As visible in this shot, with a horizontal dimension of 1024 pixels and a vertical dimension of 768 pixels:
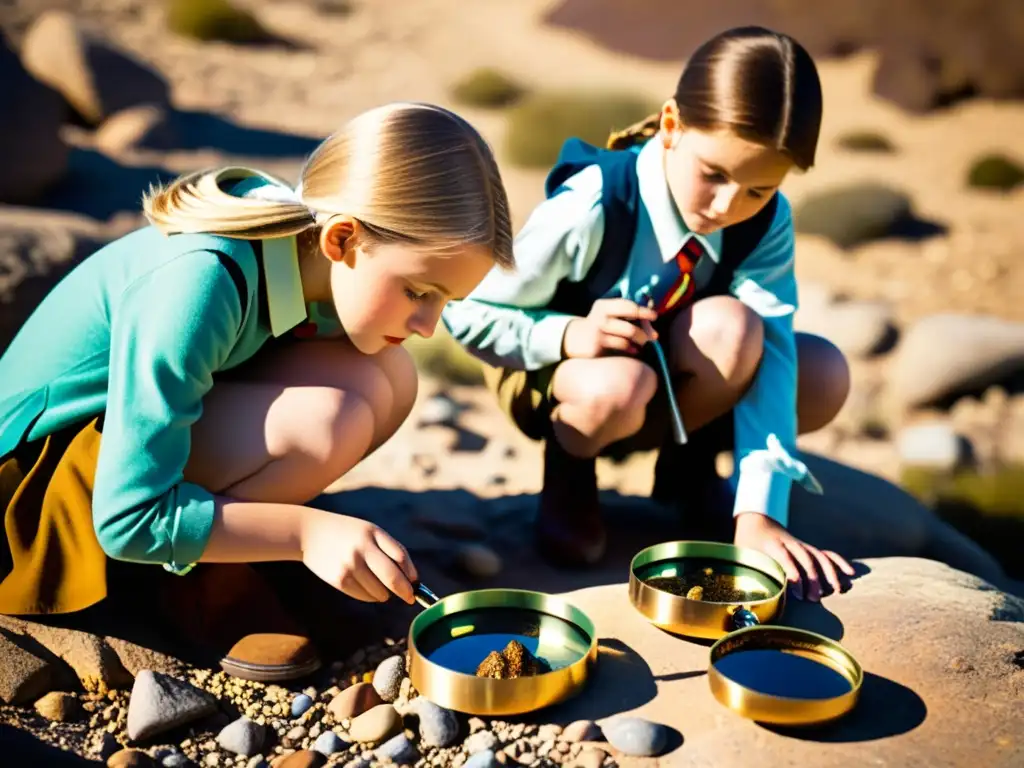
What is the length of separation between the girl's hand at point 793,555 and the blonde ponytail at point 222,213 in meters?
1.26

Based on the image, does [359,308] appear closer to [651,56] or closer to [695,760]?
[695,760]

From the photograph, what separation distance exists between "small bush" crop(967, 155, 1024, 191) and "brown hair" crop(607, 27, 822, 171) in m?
6.09

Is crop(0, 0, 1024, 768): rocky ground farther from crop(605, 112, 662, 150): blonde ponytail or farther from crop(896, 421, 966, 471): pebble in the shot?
crop(605, 112, 662, 150): blonde ponytail

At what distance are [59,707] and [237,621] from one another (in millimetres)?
385

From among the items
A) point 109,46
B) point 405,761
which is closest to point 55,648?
point 405,761

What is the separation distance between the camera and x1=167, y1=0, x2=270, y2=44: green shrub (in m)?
11.0

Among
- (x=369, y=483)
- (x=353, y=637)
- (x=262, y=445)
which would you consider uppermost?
(x=262, y=445)

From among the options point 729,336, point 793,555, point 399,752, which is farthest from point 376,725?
point 729,336

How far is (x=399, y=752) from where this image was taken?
2264 millimetres

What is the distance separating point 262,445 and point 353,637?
1.74 ft

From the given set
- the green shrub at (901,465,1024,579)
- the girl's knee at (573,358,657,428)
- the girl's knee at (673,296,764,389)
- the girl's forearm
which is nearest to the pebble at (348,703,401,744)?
the girl's forearm

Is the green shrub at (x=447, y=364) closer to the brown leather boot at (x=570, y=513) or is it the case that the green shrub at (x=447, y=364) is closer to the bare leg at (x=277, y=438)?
the brown leather boot at (x=570, y=513)

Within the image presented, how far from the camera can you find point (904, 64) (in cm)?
1016

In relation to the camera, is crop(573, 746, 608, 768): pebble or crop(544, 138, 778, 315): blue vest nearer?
crop(573, 746, 608, 768): pebble
